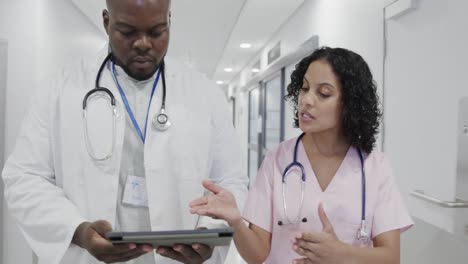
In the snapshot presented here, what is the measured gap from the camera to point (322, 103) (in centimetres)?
117

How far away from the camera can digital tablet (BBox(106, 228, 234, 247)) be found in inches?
31.7

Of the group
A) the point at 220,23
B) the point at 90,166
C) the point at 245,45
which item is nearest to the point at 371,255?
the point at 90,166

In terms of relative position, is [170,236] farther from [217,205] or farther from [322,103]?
[322,103]

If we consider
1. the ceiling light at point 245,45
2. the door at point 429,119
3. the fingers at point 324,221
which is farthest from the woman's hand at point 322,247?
the ceiling light at point 245,45

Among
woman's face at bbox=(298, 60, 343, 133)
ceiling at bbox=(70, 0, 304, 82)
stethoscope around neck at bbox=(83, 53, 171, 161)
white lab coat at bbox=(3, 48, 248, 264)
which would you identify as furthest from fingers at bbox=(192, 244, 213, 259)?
ceiling at bbox=(70, 0, 304, 82)

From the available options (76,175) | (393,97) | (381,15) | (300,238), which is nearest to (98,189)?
(76,175)

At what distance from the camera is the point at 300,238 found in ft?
3.32

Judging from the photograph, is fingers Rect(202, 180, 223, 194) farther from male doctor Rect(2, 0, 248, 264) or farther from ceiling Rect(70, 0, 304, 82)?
ceiling Rect(70, 0, 304, 82)

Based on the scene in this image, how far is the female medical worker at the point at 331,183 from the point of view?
113 cm

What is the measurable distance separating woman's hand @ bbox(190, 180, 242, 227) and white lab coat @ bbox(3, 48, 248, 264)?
0.14 feet

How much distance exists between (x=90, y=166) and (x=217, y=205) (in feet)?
1.18

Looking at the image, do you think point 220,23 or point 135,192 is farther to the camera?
point 220,23

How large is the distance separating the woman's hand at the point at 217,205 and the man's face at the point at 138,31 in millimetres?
378

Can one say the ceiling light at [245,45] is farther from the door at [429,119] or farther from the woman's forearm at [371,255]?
the woman's forearm at [371,255]
